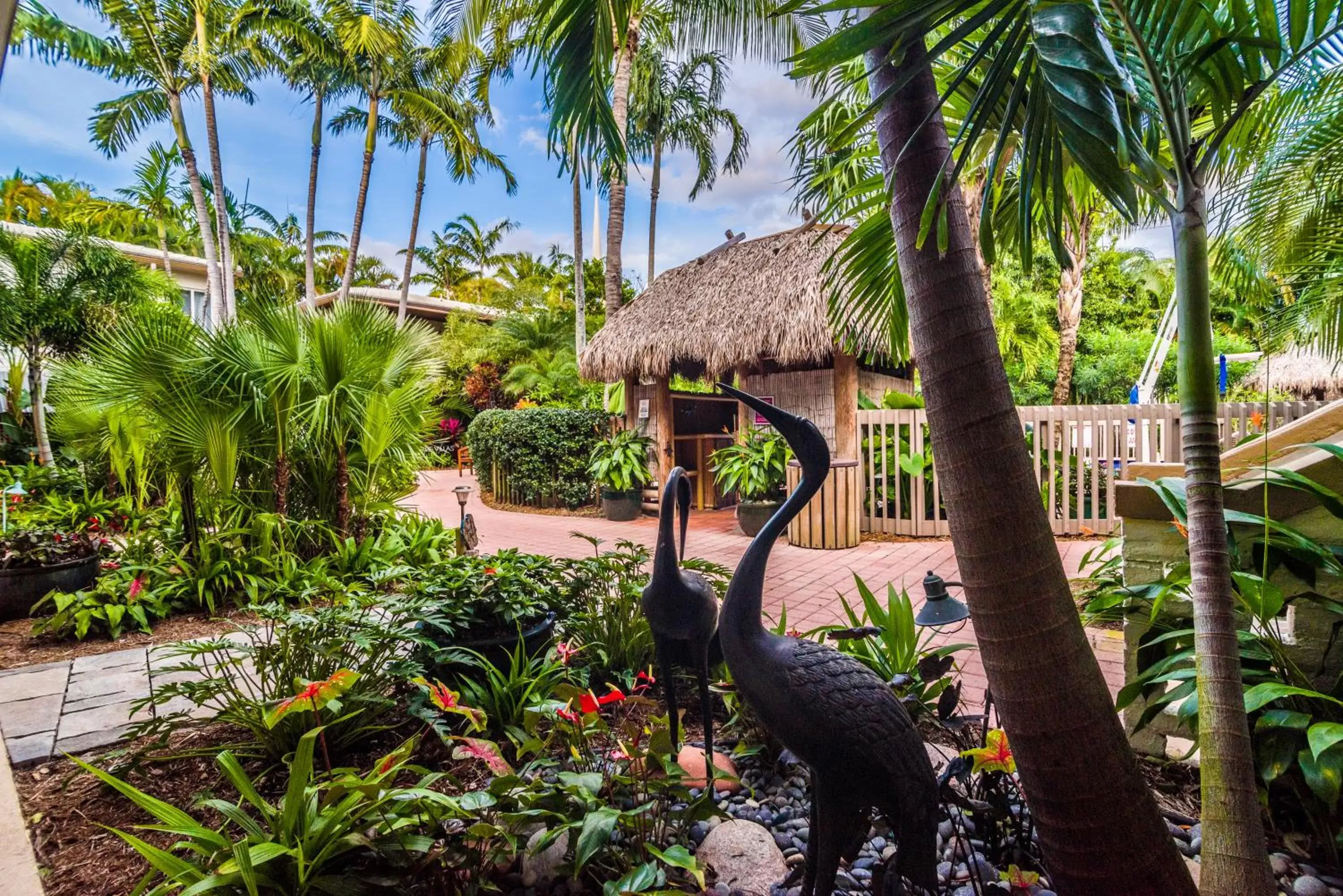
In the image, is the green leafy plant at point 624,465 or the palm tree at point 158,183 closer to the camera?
the green leafy plant at point 624,465

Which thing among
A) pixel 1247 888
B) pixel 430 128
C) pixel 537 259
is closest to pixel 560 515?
pixel 1247 888

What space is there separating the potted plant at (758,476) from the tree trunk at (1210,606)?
5350 mm

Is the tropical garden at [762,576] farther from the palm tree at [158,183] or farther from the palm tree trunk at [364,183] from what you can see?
the palm tree at [158,183]

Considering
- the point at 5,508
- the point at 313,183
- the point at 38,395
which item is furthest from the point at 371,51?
the point at 5,508

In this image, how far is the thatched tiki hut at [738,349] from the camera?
24.4ft

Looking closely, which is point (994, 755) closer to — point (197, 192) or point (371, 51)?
point (371, 51)

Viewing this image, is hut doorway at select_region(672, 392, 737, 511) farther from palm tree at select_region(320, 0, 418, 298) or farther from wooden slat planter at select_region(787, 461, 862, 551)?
palm tree at select_region(320, 0, 418, 298)

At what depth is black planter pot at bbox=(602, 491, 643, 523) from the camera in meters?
8.77

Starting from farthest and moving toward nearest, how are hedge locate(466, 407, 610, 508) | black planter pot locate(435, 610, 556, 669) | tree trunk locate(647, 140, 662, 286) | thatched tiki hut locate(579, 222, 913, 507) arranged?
tree trunk locate(647, 140, 662, 286)
hedge locate(466, 407, 610, 508)
thatched tiki hut locate(579, 222, 913, 507)
black planter pot locate(435, 610, 556, 669)

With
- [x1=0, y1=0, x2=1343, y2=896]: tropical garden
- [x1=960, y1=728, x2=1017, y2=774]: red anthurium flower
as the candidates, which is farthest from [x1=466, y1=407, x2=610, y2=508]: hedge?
[x1=960, y1=728, x2=1017, y2=774]: red anthurium flower

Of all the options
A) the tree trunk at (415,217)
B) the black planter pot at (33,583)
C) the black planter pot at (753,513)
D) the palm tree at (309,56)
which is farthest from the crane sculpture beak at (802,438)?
the tree trunk at (415,217)

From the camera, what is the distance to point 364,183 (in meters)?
16.0

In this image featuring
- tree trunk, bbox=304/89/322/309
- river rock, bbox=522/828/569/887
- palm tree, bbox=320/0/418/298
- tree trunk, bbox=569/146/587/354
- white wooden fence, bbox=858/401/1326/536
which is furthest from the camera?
tree trunk, bbox=304/89/322/309

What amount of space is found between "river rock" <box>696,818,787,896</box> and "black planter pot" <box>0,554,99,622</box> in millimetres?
4818
